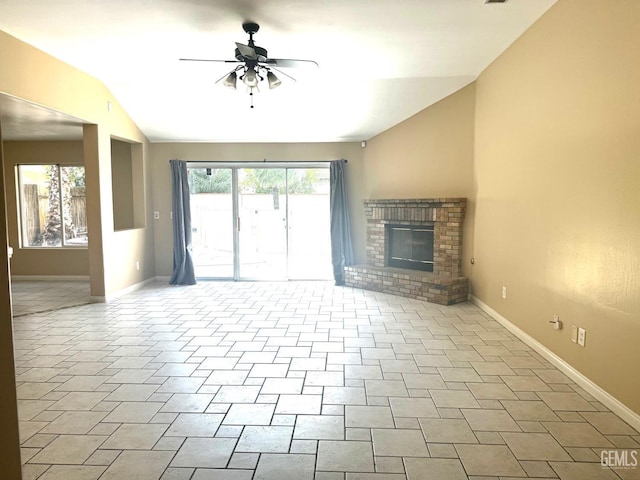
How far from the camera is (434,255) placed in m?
5.73

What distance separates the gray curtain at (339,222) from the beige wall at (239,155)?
182mm

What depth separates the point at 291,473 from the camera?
6.55ft

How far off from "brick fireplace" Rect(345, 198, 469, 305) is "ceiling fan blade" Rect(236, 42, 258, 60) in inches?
123

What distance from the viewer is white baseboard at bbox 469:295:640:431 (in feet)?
7.97

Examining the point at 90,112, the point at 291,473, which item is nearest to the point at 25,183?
the point at 90,112

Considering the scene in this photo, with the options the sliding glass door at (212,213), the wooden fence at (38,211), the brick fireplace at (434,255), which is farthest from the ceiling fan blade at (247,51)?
the wooden fence at (38,211)

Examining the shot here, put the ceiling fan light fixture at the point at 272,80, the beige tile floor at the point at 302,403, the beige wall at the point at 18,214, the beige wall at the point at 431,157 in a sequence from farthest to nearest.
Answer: the beige wall at the point at 18,214 < the beige wall at the point at 431,157 < the ceiling fan light fixture at the point at 272,80 < the beige tile floor at the point at 302,403

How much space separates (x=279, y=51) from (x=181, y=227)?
358 centimetres

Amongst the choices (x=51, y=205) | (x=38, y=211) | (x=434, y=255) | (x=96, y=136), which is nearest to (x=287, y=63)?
(x=96, y=136)

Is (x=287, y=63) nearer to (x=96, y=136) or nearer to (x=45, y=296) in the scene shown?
(x=96, y=136)

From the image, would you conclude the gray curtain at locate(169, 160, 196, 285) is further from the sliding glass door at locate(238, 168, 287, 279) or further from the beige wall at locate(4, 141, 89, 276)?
the beige wall at locate(4, 141, 89, 276)

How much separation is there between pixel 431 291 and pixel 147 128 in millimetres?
4983

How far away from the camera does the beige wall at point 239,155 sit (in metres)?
6.93

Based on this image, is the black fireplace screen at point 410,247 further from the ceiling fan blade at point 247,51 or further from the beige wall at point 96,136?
the beige wall at point 96,136
